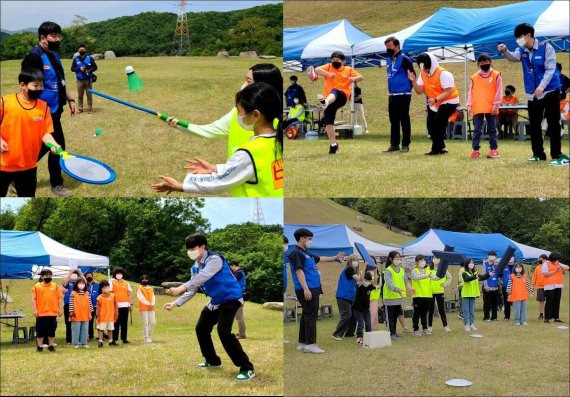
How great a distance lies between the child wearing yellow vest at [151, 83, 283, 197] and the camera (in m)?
3.92

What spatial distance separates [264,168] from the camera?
399 cm

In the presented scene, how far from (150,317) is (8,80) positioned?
1115 centimetres

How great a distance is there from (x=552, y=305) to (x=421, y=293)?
178cm

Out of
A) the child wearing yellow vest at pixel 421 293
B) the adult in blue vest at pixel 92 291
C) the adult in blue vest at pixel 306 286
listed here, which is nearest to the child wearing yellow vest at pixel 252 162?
the adult in blue vest at pixel 306 286

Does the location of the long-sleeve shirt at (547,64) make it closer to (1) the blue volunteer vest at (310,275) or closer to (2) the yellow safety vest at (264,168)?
(1) the blue volunteer vest at (310,275)

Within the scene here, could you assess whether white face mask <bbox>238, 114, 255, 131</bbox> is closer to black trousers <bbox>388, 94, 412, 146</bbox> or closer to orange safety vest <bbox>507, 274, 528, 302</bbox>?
black trousers <bbox>388, 94, 412, 146</bbox>

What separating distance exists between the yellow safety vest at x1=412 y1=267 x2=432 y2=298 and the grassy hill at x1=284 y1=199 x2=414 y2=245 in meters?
0.99

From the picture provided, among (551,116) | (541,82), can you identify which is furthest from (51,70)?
(551,116)

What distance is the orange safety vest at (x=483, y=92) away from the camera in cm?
802

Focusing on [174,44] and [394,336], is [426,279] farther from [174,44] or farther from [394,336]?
[174,44]

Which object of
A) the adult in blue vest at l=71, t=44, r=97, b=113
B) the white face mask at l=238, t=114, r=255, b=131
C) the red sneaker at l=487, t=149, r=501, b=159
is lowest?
the red sneaker at l=487, t=149, r=501, b=159

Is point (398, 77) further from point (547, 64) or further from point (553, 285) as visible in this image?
point (553, 285)

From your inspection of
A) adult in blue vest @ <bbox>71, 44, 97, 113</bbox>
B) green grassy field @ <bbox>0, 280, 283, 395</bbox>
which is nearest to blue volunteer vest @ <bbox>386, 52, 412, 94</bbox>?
green grassy field @ <bbox>0, 280, 283, 395</bbox>

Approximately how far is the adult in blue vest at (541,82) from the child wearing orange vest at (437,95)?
108 centimetres
